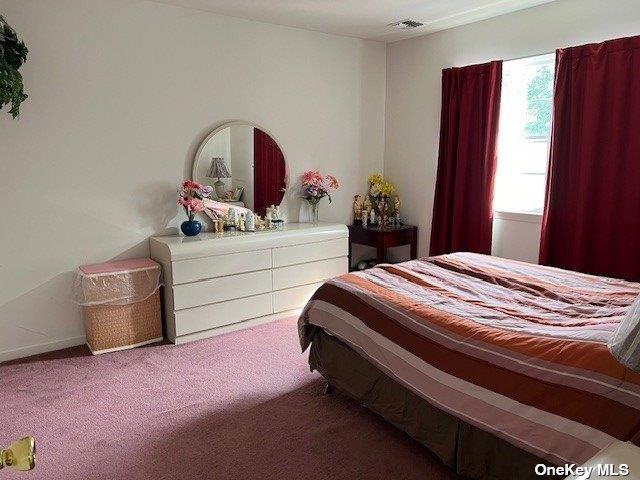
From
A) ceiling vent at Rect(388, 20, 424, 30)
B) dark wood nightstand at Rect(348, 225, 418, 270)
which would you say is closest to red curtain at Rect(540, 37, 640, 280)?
ceiling vent at Rect(388, 20, 424, 30)

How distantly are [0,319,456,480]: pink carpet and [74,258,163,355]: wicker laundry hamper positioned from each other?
123 mm

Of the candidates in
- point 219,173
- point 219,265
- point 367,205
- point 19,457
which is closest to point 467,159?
point 367,205

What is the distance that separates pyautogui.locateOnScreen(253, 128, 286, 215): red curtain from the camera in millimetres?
4023

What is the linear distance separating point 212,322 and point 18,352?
129 cm

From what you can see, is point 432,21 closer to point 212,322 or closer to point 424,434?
point 212,322

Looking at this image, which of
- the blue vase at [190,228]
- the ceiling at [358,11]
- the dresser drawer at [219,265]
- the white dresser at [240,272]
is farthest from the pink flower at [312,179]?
the ceiling at [358,11]

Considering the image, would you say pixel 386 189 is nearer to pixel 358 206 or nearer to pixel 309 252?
pixel 358 206

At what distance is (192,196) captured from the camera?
143 inches

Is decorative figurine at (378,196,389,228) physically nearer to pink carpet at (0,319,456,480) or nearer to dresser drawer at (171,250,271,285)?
dresser drawer at (171,250,271,285)

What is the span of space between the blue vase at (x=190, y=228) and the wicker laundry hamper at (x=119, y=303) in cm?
37

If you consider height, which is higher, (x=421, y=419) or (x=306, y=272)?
(x=306, y=272)

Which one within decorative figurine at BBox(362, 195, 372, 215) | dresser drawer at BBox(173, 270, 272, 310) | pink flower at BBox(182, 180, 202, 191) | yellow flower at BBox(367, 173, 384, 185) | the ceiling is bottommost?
dresser drawer at BBox(173, 270, 272, 310)

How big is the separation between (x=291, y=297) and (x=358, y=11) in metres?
2.33

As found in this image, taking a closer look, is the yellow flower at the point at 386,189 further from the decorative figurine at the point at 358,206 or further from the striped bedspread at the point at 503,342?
the striped bedspread at the point at 503,342
